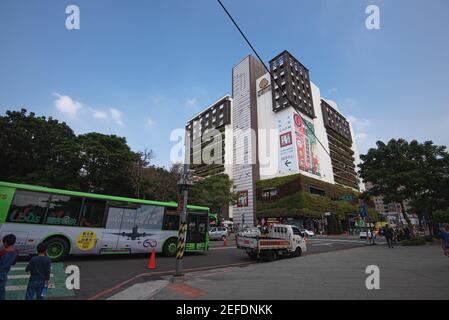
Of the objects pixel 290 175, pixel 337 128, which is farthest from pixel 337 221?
pixel 337 128

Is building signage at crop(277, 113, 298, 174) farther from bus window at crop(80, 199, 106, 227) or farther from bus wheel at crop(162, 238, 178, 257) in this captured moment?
bus window at crop(80, 199, 106, 227)

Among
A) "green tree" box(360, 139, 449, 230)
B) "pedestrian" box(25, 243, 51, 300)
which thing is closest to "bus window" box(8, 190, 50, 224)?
"pedestrian" box(25, 243, 51, 300)

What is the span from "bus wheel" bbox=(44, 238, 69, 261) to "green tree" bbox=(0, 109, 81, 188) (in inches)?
859

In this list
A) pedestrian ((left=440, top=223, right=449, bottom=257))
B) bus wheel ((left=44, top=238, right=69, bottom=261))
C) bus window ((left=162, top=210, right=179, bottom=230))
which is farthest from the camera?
bus window ((left=162, top=210, right=179, bottom=230))

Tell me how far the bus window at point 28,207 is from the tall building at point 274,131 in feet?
146

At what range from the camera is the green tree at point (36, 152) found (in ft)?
95.2

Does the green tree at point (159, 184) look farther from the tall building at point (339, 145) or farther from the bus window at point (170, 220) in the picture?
the tall building at point (339, 145)

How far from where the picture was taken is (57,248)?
10.5m

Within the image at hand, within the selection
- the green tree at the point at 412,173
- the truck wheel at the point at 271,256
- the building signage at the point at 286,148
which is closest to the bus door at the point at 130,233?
the truck wheel at the point at 271,256

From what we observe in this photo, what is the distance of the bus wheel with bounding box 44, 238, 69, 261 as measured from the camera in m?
10.2

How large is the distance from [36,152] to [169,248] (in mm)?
28357
